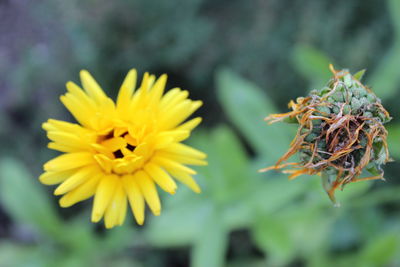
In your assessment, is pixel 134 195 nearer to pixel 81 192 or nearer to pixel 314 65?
pixel 81 192

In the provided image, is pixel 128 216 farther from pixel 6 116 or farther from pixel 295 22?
pixel 295 22

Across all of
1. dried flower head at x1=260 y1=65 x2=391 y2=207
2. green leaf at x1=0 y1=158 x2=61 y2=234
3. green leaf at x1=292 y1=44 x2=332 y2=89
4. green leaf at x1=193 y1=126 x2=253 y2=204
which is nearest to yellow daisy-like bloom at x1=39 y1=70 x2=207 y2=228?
dried flower head at x1=260 y1=65 x2=391 y2=207

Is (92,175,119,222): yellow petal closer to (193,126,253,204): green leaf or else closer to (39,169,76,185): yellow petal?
(39,169,76,185): yellow petal

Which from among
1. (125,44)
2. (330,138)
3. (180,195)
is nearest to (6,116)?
(125,44)

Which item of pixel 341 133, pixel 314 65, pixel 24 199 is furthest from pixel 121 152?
pixel 24 199

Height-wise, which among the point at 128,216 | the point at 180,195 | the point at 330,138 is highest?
the point at 128,216
